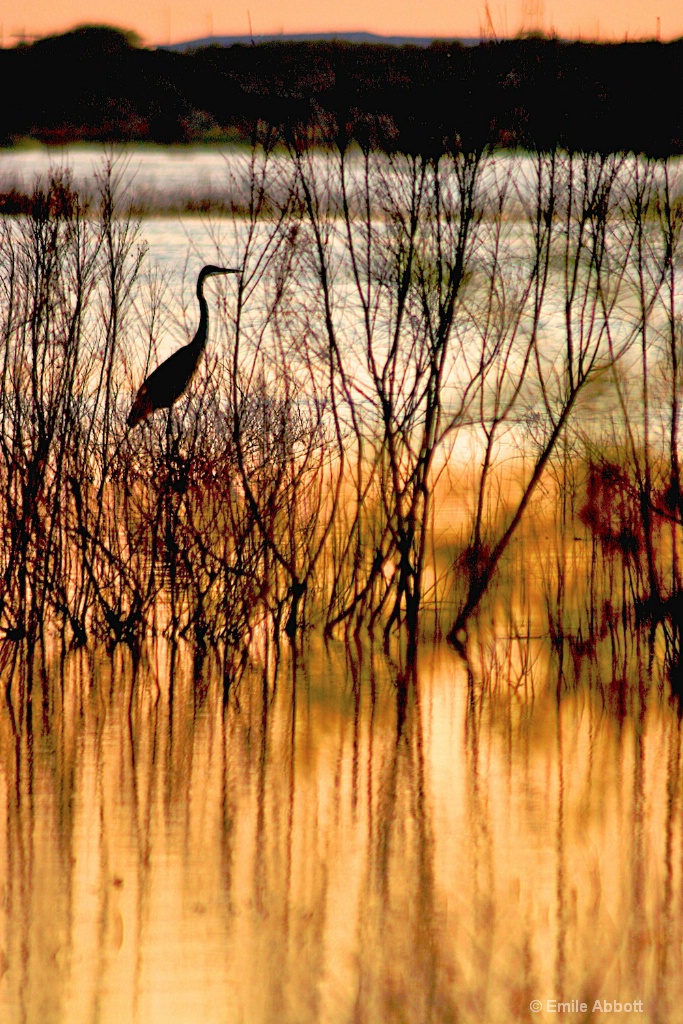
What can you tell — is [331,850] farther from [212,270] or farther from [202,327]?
[212,270]

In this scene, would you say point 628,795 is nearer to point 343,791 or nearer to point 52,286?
point 343,791

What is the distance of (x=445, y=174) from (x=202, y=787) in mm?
5118

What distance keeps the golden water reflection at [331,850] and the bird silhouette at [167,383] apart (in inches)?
74.8

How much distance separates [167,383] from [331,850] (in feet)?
13.7

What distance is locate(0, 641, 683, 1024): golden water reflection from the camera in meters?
4.54

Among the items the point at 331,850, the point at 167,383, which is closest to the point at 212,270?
the point at 167,383

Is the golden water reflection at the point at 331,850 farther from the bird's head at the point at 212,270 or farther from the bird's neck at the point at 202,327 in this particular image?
the bird's head at the point at 212,270

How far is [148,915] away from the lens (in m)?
5.07

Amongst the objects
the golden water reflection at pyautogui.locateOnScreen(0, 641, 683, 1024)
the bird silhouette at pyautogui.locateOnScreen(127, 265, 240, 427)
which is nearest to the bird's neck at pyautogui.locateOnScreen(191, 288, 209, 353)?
the bird silhouette at pyautogui.locateOnScreen(127, 265, 240, 427)

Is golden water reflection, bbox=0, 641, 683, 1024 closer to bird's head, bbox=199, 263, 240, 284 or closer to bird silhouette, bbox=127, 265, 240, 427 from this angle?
bird silhouette, bbox=127, 265, 240, 427

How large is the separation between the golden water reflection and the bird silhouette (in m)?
1.90

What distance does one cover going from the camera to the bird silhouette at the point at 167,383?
29.2 ft

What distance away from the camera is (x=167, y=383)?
354 inches

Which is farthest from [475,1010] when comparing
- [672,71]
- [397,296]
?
[672,71]
